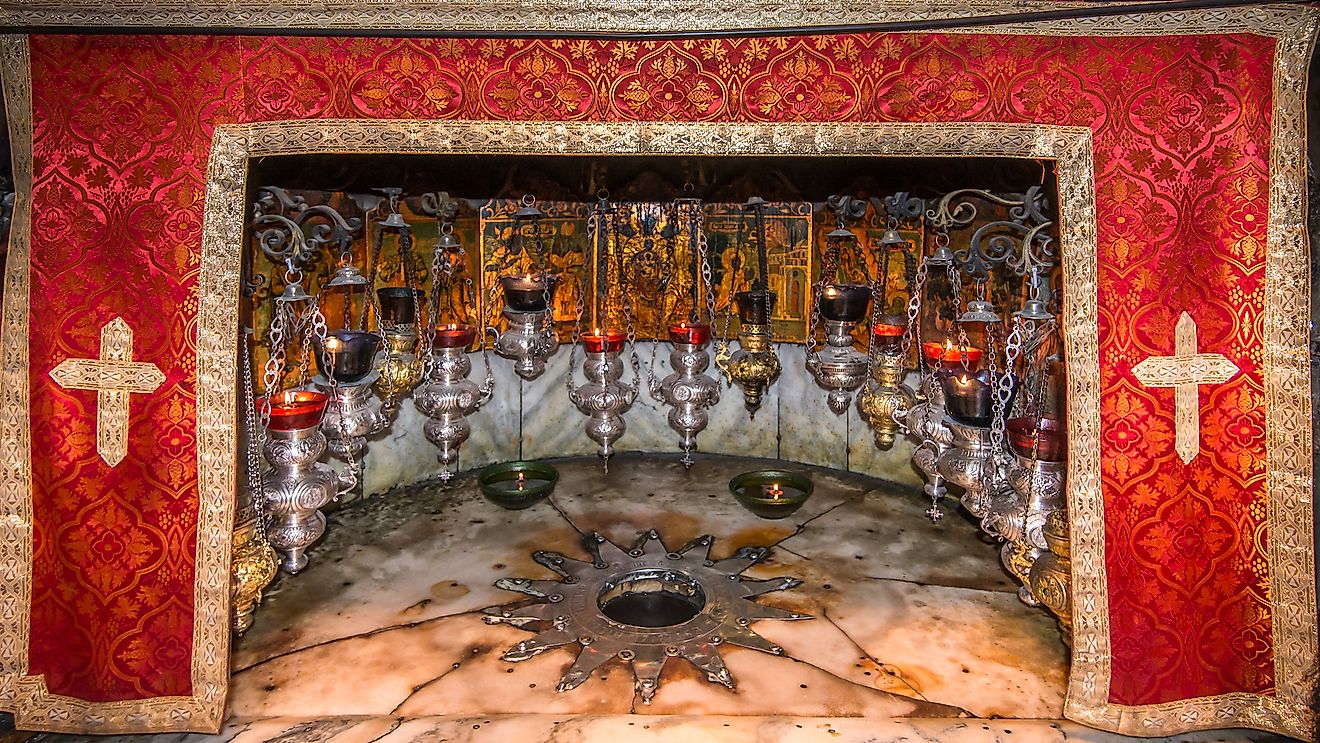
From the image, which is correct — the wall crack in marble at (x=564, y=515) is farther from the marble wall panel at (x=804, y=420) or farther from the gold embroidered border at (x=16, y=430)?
the gold embroidered border at (x=16, y=430)

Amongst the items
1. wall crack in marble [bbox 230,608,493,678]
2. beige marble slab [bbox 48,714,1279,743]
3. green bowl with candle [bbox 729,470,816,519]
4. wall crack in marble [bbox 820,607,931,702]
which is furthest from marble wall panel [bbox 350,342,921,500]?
beige marble slab [bbox 48,714,1279,743]

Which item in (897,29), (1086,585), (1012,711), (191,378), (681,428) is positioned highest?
(897,29)

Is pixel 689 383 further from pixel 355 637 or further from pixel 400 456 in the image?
pixel 400 456

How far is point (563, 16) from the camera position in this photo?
3.12 metres

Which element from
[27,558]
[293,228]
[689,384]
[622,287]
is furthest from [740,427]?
[27,558]

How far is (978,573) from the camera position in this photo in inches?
201

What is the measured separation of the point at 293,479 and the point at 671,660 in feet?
6.25

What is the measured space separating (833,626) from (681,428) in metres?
1.60

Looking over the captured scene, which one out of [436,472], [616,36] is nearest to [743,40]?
[616,36]

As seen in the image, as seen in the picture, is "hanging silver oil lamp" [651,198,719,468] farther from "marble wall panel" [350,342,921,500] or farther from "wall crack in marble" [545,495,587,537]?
"marble wall panel" [350,342,921,500]

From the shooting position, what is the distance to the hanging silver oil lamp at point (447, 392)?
16.9ft

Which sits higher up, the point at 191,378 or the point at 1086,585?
the point at 191,378

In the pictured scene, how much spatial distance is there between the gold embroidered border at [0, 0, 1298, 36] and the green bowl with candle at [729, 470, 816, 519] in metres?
2.73

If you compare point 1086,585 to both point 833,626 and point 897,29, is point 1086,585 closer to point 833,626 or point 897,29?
point 833,626
